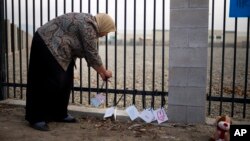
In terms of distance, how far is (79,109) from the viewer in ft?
16.7

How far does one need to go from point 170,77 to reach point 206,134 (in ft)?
2.79

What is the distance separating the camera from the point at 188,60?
14.8 ft

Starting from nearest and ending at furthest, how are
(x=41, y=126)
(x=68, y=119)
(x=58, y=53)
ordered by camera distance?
1. (x=58, y=53)
2. (x=41, y=126)
3. (x=68, y=119)

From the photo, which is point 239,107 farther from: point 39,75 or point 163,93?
point 39,75

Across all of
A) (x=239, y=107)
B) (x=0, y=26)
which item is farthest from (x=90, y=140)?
(x=239, y=107)

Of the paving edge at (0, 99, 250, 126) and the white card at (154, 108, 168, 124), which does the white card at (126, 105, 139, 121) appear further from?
the white card at (154, 108, 168, 124)

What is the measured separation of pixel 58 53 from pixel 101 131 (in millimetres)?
1052

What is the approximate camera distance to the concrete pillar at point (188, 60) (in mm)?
4426

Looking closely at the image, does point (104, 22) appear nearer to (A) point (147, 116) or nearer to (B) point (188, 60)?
(B) point (188, 60)

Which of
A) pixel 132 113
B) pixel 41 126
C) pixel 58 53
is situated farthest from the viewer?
pixel 132 113

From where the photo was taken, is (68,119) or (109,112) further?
(109,112)

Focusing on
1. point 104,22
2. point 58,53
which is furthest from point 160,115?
point 58,53

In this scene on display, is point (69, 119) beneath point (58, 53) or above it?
beneath

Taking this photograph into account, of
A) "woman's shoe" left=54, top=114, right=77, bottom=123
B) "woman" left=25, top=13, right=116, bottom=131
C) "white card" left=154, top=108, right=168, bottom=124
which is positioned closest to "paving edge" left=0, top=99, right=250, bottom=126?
"white card" left=154, top=108, right=168, bottom=124
